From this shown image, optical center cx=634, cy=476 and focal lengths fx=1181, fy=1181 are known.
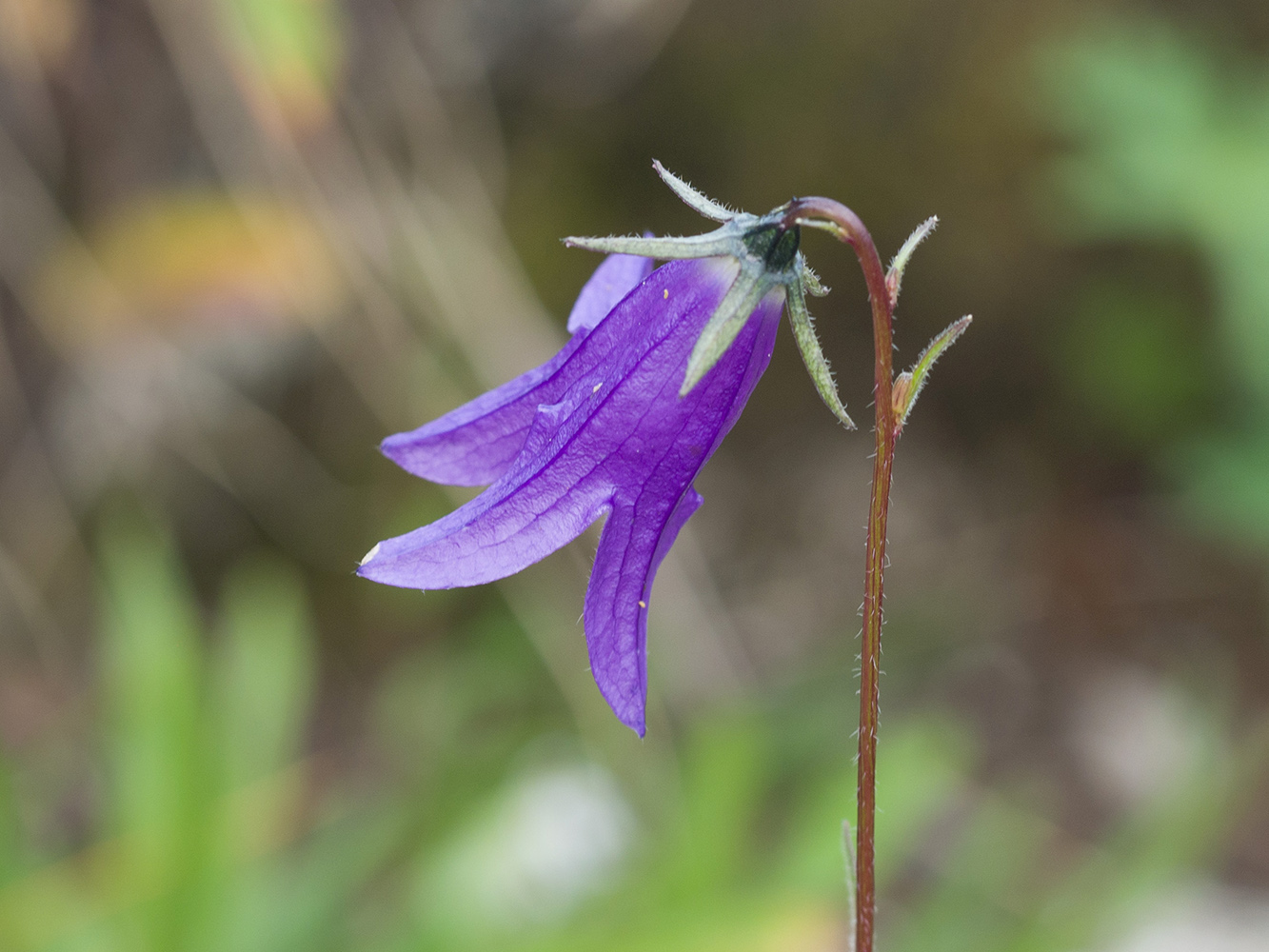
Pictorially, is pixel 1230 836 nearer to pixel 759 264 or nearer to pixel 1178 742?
pixel 1178 742

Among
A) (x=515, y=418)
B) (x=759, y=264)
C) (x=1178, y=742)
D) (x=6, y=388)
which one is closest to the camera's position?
(x=759, y=264)

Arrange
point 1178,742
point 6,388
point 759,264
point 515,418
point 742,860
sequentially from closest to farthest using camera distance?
point 759,264, point 515,418, point 742,860, point 6,388, point 1178,742

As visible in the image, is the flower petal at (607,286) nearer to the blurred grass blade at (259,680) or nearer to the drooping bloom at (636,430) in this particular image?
the drooping bloom at (636,430)

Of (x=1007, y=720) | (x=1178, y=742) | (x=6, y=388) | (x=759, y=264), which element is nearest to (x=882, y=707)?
(x=1007, y=720)

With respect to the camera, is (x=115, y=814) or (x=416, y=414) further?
(x=416, y=414)

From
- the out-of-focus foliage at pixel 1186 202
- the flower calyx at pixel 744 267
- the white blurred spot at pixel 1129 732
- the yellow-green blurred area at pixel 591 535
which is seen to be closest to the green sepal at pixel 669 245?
the flower calyx at pixel 744 267

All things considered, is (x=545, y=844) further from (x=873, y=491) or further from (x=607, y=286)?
(x=873, y=491)

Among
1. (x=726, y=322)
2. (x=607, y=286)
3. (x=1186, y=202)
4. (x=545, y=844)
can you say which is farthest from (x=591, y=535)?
(x=726, y=322)

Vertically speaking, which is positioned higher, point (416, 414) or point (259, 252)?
point (259, 252)
